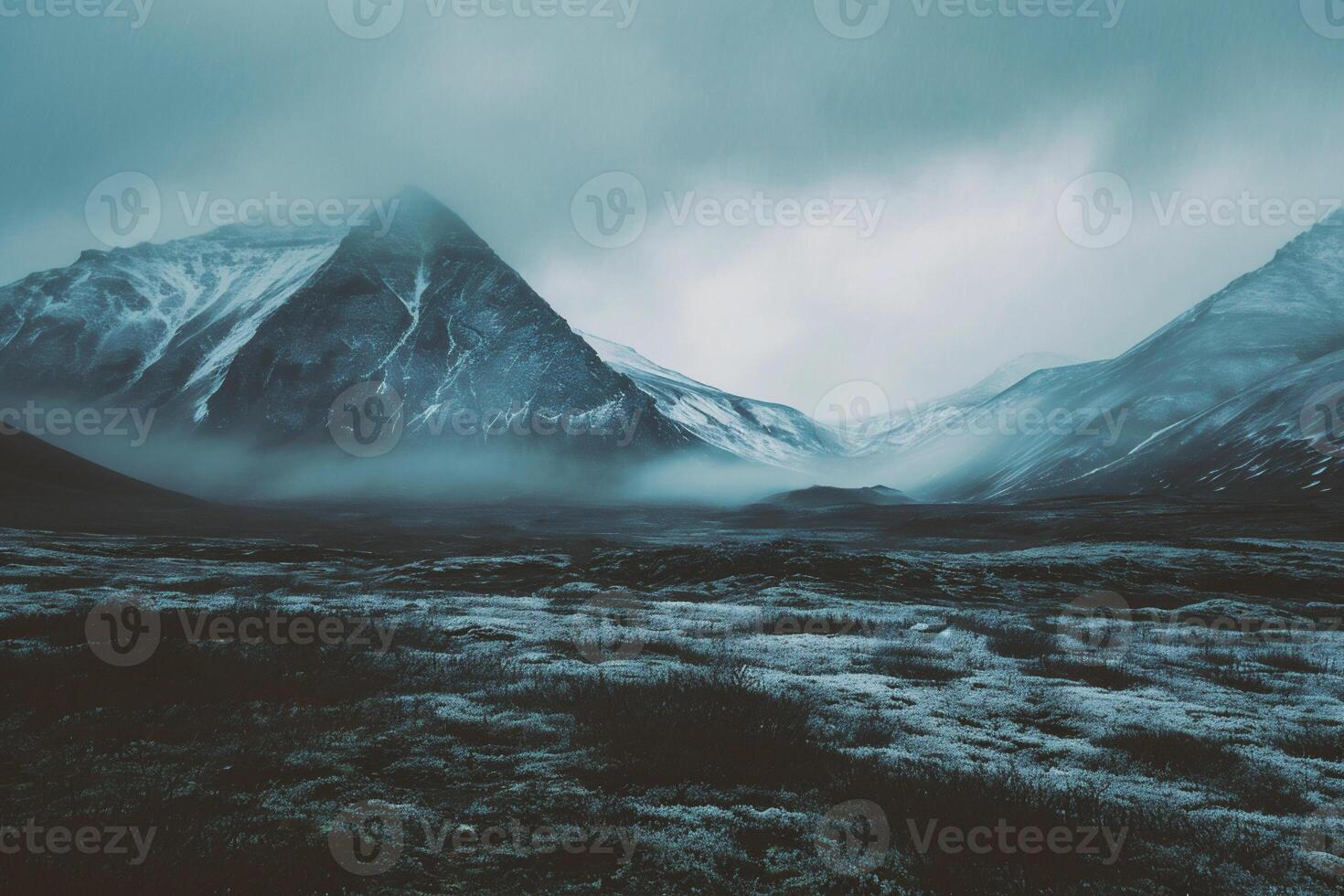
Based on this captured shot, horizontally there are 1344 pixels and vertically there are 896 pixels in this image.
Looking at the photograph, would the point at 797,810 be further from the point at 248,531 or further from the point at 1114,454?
the point at 1114,454

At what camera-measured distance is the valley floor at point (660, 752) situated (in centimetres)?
578

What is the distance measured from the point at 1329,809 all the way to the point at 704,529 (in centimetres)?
8415

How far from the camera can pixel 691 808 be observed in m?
6.87

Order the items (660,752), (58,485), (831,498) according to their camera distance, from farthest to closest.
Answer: (831,498)
(58,485)
(660,752)

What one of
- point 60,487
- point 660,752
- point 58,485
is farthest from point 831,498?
point 660,752

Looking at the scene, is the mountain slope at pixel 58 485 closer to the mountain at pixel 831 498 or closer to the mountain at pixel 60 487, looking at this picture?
the mountain at pixel 60 487

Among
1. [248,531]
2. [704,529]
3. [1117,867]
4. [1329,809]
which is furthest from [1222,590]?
[248,531]

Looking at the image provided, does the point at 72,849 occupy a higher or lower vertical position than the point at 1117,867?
higher

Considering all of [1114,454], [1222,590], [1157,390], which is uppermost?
[1157,390]

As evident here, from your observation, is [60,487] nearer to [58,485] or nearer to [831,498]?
[58,485]

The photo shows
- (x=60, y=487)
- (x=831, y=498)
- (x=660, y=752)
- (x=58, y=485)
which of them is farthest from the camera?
(x=831, y=498)

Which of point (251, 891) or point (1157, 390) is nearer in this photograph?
point (251, 891)

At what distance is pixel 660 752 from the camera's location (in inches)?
→ 316

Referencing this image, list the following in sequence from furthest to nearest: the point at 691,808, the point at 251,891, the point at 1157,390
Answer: the point at 1157,390
the point at 691,808
the point at 251,891
